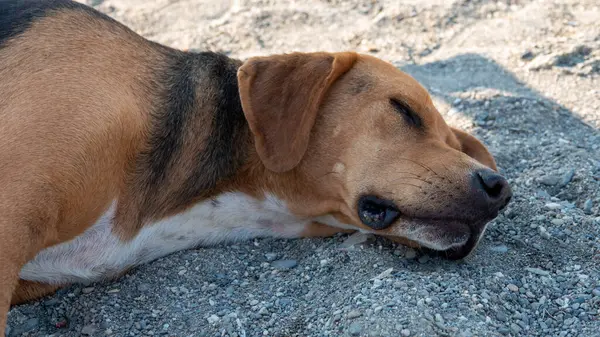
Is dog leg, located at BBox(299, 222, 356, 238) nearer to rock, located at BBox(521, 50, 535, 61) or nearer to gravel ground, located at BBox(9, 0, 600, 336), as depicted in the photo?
gravel ground, located at BBox(9, 0, 600, 336)

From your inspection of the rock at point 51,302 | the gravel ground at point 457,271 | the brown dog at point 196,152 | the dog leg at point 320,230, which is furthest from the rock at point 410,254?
the rock at point 51,302

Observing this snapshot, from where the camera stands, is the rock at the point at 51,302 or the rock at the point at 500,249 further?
the rock at the point at 500,249

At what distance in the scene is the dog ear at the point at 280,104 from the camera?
13.3 ft

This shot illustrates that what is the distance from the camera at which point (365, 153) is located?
401 cm

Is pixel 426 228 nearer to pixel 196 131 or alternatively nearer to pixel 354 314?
pixel 354 314

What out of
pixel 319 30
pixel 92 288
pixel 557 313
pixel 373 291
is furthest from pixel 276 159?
pixel 319 30

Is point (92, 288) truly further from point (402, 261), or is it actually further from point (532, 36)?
point (532, 36)

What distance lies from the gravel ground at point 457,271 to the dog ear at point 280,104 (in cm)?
65

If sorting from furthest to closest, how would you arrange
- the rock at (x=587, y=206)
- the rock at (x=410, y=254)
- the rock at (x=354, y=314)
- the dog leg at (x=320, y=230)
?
the rock at (x=587, y=206), the dog leg at (x=320, y=230), the rock at (x=410, y=254), the rock at (x=354, y=314)

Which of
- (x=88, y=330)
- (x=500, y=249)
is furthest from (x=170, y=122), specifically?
(x=500, y=249)

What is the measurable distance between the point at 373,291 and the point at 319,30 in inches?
163

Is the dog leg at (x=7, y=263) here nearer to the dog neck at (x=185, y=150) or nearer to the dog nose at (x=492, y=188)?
the dog neck at (x=185, y=150)

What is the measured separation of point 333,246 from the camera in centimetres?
436

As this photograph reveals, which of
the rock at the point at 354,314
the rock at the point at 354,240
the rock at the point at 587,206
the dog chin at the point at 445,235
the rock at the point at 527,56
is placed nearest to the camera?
the rock at the point at 354,314
